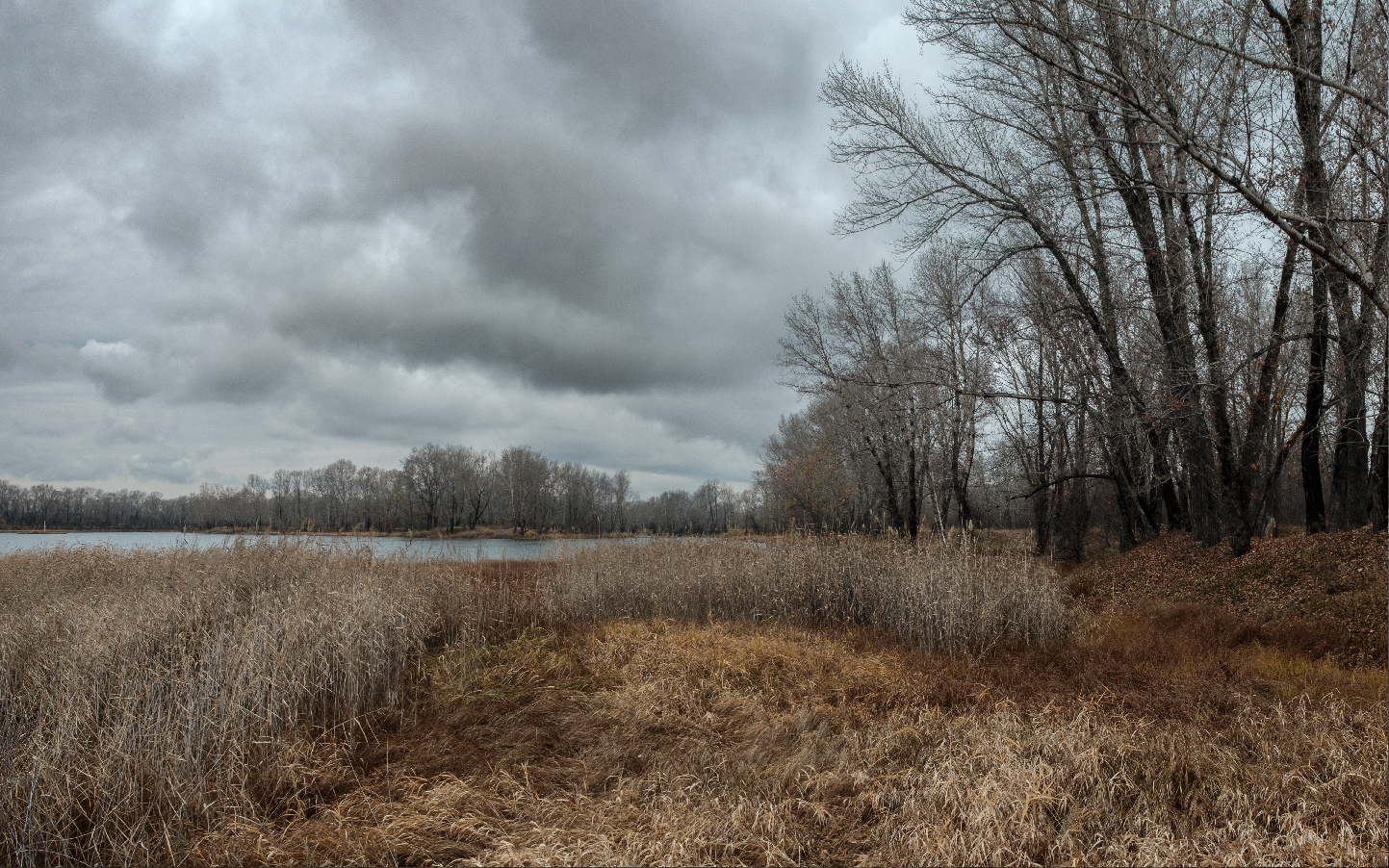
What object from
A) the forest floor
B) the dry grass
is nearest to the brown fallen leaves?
the forest floor

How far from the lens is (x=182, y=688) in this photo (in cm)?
552

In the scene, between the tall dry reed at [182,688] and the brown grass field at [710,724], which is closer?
the brown grass field at [710,724]

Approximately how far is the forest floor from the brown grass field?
0.03 m

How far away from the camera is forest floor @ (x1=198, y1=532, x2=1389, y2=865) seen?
3.70 m

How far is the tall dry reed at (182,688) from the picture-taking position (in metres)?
4.10

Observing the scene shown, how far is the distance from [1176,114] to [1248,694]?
6.39 m

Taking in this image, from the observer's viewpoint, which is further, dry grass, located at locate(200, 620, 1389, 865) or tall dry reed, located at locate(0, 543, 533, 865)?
tall dry reed, located at locate(0, 543, 533, 865)

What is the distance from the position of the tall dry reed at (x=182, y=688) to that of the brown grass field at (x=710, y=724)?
0.13ft

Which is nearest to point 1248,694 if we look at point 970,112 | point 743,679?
point 743,679

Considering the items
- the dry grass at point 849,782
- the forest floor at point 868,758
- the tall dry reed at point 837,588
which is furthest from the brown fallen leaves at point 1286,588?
the tall dry reed at point 837,588

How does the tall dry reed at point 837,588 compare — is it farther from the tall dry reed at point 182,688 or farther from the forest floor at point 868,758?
the tall dry reed at point 182,688

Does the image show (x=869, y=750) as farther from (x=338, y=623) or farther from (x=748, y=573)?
(x=748, y=573)

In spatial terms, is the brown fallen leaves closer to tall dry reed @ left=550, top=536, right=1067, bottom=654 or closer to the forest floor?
the forest floor

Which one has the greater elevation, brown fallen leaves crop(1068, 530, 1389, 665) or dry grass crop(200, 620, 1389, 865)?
brown fallen leaves crop(1068, 530, 1389, 665)
